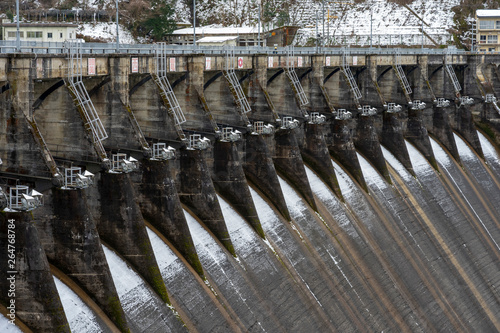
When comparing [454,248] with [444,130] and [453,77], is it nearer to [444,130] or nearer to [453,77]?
[444,130]

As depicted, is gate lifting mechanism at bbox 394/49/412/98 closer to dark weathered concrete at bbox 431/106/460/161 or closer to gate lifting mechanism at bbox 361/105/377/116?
dark weathered concrete at bbox 431/106/460/161

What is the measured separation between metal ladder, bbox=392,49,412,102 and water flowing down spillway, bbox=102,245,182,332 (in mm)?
43649

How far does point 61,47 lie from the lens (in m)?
32.6

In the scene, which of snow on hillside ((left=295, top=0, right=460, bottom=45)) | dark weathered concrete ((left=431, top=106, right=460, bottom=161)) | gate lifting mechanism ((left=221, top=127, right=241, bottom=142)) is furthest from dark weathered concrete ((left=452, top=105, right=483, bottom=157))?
snow on hillside ((left=295, top=0, right=460, bottom=45))

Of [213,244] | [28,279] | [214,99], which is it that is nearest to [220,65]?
[214,99]

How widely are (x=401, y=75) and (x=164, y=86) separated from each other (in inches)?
1507

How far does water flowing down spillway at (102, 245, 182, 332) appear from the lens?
3033cm

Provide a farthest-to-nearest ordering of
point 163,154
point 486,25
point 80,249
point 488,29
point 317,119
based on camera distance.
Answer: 1. point 486,25
2. point 488,29
3. point 317,119
4. point 163,154
5. point 80,249

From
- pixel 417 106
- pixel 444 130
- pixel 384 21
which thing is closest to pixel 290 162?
pixel 417 106

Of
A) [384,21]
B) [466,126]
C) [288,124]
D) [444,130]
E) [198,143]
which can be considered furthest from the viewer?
[384,21]

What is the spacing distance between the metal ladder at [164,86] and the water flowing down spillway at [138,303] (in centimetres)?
888

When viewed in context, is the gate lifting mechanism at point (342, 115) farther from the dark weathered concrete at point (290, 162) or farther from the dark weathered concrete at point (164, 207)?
the dark weathered concrete at point (164, 207)

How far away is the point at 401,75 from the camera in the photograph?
73312 millimetres

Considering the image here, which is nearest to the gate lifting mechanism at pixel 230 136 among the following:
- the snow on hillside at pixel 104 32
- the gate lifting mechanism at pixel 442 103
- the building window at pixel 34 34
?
the gate lifting mechanism at pixel 442 103
